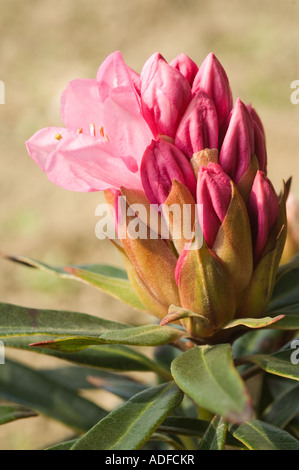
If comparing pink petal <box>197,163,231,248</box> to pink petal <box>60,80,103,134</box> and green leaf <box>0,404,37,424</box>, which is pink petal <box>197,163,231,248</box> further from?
green leaf <box>0,404,37,424</box>

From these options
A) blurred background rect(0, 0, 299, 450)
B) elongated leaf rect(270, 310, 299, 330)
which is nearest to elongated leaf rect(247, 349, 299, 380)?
elongated leaf rect(270, 310, 299, 330)

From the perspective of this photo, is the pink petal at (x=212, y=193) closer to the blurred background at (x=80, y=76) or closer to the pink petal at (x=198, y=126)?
the pink petal at (x=198, y=126)

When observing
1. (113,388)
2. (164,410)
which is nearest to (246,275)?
(164,410)

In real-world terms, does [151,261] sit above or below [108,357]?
above

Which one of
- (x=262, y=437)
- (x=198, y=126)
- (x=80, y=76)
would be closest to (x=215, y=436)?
(x=262, y=437)

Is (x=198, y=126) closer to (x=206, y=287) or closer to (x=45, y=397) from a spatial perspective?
(x=206, y=287)

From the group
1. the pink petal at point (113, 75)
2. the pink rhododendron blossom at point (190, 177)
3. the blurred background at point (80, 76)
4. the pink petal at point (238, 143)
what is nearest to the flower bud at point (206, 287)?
the pink rhododendron blossom at point (190, 177)
